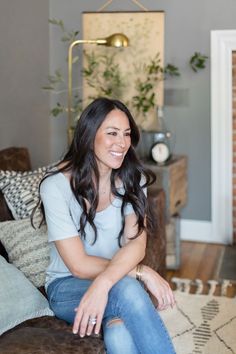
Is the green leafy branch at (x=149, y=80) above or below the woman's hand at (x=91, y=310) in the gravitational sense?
above

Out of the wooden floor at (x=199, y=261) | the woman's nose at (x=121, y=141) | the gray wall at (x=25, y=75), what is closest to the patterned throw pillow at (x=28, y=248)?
the woman's nose at (x=121, y=141)

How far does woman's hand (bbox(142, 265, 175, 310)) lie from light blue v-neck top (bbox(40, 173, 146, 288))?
0.17 meters

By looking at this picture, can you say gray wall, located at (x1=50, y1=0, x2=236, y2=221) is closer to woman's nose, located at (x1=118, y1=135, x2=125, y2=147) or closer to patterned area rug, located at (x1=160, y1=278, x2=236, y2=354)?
patterned area rug, located at (x1=160, y1=278, x2=236, y2=354)

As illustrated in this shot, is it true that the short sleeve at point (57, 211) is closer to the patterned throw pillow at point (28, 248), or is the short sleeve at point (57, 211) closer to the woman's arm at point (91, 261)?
the woman's arm at point (91, 261)

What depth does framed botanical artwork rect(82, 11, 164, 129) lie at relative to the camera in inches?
164

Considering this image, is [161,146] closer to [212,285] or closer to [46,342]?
[212,285]

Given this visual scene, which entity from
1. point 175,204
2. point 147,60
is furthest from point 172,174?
point 147,60

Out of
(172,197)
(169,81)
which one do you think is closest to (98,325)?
(172,197)

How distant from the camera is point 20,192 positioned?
8.71ft

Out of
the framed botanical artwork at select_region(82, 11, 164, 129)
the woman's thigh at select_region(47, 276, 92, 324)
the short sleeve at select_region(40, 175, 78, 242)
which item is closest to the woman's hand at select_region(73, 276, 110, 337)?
the woman's thigh at select_region(47, 276, 92, 324)

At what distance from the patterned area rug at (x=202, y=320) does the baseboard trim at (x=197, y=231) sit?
805mm

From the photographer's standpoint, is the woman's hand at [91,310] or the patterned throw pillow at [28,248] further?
the patterned throw pillow at [28,248]

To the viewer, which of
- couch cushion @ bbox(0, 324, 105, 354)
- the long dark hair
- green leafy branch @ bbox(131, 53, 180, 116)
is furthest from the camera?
green leafy branch @ bbox(131, 53, 180, 116)

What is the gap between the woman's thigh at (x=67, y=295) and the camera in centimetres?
201
